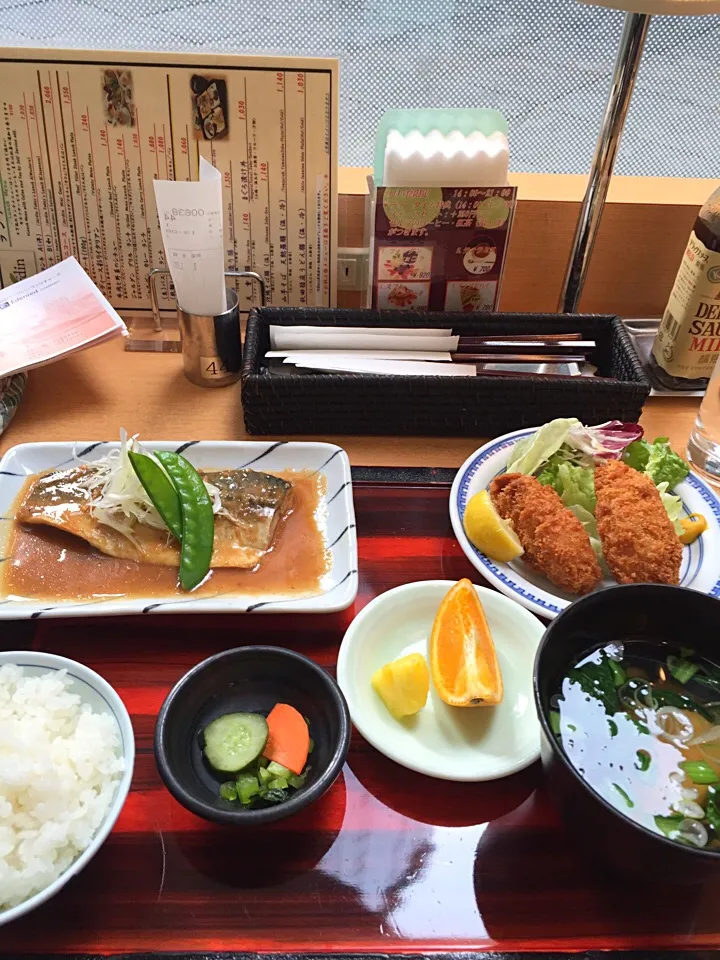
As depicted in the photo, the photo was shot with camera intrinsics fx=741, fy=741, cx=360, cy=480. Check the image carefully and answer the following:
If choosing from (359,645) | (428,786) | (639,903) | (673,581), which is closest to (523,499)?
(673,581)

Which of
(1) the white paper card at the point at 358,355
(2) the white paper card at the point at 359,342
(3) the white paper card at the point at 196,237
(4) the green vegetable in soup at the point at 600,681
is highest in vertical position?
(3) the white paper card at the point at 196,237

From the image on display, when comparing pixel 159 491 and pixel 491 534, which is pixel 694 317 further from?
pixel 159 491

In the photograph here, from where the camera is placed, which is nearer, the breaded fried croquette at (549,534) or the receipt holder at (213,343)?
the breaded fried croquette at (549,534)

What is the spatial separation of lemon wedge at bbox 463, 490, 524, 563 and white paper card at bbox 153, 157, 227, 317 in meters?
0.71

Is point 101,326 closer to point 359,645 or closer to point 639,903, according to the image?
point 359,645

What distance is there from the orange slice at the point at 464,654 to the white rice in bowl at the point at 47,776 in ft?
1.40

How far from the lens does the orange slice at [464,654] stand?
981 mm

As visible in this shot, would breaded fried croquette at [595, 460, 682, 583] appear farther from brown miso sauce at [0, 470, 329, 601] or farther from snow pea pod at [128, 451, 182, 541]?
snow pea pod at [128, 451, 182, 541]

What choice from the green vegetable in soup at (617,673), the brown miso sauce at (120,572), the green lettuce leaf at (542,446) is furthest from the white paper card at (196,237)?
the green vegetable in soup at (617,673)

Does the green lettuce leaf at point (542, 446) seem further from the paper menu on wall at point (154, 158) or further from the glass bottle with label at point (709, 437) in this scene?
the paper menu on wall at point (154, 158)

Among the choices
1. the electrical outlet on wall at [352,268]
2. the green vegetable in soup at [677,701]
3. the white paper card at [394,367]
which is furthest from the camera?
the electrical outlet on wall at [352,268]

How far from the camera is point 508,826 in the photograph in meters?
0.92

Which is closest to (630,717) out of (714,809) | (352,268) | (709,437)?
(714,809)

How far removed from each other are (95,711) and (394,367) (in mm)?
866
